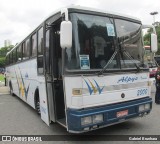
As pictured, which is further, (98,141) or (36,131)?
(36,131)

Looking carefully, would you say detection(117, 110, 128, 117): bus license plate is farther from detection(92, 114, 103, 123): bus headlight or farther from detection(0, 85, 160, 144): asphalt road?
detection(0, 85, 160, 144): asphalt road

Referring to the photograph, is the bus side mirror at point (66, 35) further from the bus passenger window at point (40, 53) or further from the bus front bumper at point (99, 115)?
the bus passenger window at point (40, 53)

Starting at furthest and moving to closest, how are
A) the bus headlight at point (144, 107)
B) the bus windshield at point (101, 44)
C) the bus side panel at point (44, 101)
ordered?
the bus side panel at point (44, 101) → the bus headlight at point (144, 107) → the bus windshield at point (101, 44)

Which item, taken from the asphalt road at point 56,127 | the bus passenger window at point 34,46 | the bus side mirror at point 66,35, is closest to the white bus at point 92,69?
the bus side mirror at point 66,35

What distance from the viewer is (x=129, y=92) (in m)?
5.80

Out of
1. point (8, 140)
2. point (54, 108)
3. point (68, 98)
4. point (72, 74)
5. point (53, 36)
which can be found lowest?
point (8, 140)

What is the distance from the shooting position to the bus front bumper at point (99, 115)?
495cm

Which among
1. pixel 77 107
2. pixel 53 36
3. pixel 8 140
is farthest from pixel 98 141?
pixel 53 36

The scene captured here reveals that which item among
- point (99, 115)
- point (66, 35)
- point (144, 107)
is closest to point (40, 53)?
point (66, 35)

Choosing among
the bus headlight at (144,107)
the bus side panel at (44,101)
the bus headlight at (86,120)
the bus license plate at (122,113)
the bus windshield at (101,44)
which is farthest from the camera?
the bus side panel at (44,101)

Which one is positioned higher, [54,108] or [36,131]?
[54,108]

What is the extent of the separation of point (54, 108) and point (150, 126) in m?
2.69

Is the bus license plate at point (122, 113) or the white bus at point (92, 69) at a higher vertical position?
the white bus at point (92, 69)

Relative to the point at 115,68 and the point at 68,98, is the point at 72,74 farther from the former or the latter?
the point at 115,68
